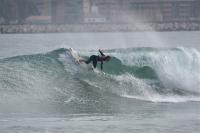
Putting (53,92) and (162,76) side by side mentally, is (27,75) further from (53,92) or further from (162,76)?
(162,76)

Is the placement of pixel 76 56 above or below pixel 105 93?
above

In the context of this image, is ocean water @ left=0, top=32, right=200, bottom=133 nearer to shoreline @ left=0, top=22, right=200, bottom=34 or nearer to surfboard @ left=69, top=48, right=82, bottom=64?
surfboard @ left=69, top=48, right=82, bottom=64

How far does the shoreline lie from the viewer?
126188 millimetres

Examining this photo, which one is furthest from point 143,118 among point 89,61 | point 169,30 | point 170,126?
point 169,30

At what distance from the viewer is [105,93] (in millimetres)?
33000

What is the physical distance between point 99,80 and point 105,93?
1062mm

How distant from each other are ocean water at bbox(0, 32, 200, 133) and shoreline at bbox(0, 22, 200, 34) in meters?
86.7

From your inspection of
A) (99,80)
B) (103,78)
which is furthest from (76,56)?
(99,80)

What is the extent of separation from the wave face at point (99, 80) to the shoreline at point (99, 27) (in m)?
87.1

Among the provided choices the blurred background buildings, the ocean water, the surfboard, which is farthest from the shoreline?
the surfboard

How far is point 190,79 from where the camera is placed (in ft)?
117

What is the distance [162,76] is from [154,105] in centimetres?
472

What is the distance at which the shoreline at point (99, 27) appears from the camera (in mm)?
126188

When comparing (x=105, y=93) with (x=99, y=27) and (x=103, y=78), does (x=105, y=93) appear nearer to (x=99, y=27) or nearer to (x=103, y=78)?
(x=103, y=78)
